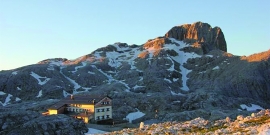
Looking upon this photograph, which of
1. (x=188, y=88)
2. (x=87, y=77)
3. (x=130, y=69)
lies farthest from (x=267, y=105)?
(x=87, y=77)

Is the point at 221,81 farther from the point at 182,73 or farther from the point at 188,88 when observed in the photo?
the point at 182,73

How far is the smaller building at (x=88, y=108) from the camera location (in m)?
95.4

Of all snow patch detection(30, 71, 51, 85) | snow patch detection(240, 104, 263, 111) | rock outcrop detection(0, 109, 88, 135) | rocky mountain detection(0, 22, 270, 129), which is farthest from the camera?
snow patch detection(30, 71, 51, 85)

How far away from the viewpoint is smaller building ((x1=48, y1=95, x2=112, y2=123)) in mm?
95375

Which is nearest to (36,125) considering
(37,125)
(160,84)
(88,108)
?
(37,125)

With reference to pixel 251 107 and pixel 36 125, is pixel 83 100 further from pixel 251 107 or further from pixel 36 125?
pixel 251 107

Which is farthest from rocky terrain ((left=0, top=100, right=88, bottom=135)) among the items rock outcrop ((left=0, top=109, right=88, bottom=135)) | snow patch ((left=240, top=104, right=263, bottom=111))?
snow patch ((left=240, top=104, right=263, bottom=111))

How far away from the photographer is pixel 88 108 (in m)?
97.0

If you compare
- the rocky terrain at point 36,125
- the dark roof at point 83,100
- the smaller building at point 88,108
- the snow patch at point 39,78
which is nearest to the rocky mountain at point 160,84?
the snow patch at point 39,78

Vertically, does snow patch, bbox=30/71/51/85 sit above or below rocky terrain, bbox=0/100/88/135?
above

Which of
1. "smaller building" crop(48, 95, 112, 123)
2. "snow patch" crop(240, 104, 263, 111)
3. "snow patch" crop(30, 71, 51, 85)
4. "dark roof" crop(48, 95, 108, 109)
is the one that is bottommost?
"snow patch" crop(240, 104, 263, 111)

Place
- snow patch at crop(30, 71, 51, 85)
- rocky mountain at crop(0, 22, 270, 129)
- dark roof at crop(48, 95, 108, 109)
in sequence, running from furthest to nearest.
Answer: snow patch at crop(30, 71, 51, 85) → rocky mountain at crop(0, 22, 270, 129) → dark roof at crop(48, 95, 108, 109)

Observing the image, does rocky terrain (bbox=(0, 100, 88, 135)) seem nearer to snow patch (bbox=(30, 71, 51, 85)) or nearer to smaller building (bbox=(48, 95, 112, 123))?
smaller building (bbox=(48, 95, 112, 123))

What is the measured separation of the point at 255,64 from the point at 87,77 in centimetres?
10195
